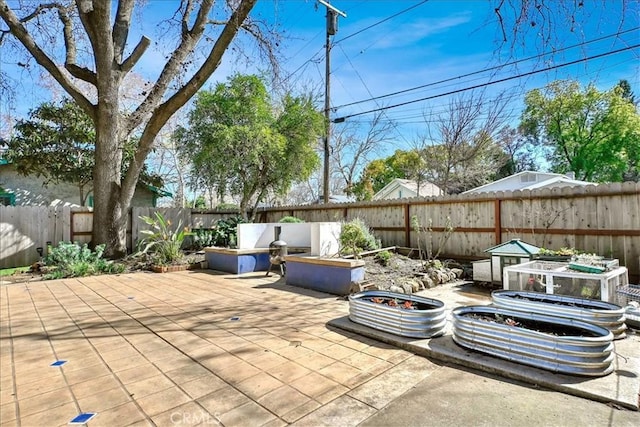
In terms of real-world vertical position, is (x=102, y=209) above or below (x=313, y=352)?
above

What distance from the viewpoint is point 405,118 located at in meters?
15.0

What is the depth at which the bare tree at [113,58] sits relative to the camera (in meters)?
7.84

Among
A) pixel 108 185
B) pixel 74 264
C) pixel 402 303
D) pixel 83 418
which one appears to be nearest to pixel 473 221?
pixel 402 303

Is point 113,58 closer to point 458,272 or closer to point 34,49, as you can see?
point 34,49

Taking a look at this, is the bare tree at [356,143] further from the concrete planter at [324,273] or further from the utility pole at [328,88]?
the concrete planter at [324,273]

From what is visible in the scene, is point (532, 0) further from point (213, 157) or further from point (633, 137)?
point (633, 137)

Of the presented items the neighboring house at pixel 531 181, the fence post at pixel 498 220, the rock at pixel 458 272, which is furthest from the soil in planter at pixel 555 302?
the neighboring house at pixel 531 181

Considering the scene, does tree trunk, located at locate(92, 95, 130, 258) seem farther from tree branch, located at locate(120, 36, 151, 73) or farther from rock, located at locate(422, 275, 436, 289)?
rock, located at locate(422, 275, 436, 289)

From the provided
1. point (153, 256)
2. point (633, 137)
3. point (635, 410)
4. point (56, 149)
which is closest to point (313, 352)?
point (635, 410)

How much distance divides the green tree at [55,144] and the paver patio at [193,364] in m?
7.77

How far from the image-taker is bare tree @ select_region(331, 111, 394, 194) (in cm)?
1777

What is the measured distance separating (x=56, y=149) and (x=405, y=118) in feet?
42.8

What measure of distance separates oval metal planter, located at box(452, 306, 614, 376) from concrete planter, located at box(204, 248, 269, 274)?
509cm

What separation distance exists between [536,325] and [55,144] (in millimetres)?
13500
